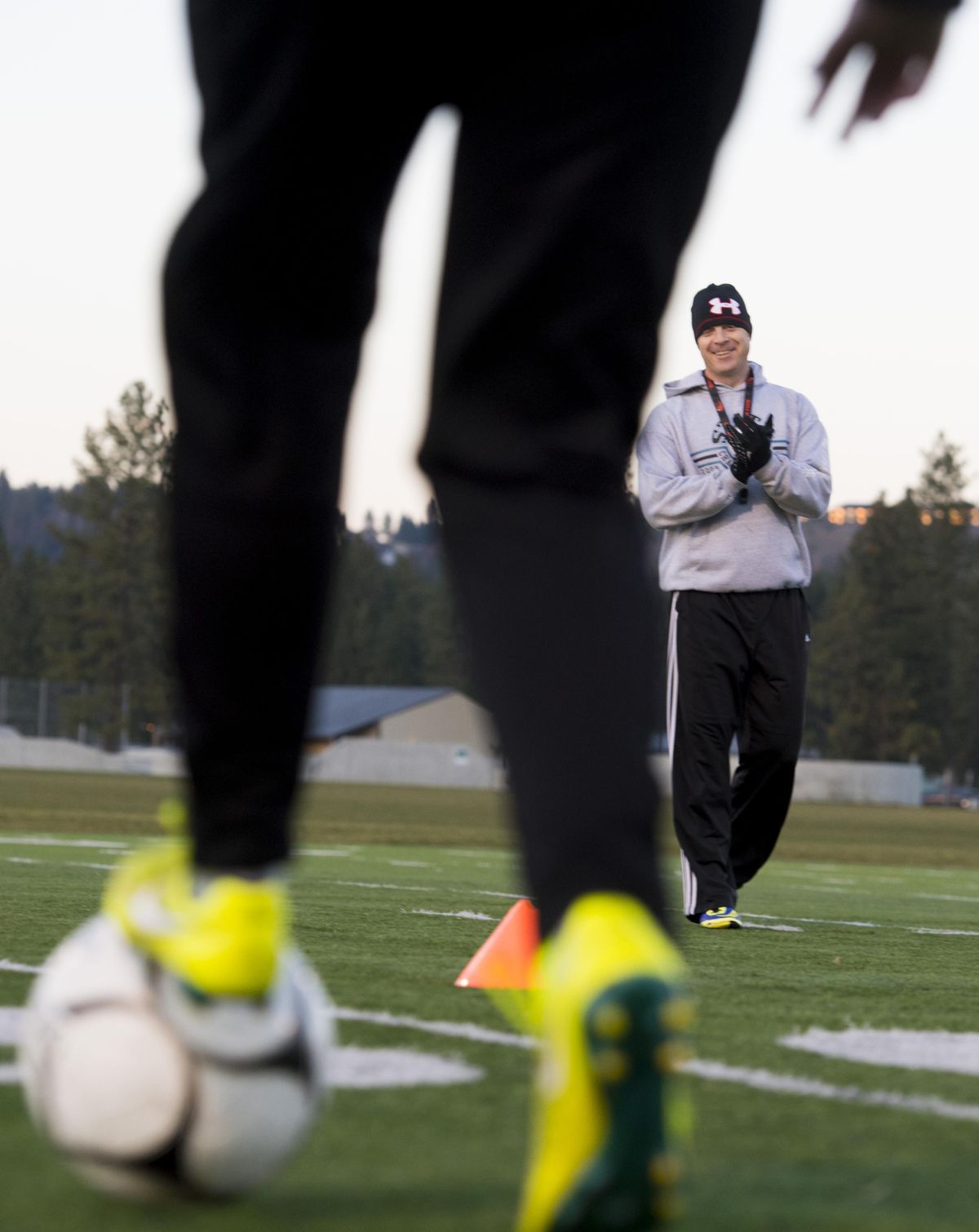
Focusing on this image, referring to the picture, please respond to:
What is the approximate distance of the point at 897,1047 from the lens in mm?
2715

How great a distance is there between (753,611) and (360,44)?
466 centimetres

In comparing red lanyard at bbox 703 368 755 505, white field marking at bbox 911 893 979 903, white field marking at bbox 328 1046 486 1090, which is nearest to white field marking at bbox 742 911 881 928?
red lanyard at bbox 703 368 755 505

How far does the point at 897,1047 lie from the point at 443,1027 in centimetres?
69

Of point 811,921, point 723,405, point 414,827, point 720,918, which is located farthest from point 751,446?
point 414,827

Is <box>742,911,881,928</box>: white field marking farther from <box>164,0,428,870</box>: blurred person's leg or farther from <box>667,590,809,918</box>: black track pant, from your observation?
<box>164,0,428,870</box>: blurred person's leg

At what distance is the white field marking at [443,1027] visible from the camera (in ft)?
8.43

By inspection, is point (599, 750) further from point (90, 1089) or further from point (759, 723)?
point (759, 723)

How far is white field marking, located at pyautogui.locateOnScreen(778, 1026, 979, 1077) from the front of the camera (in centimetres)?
254

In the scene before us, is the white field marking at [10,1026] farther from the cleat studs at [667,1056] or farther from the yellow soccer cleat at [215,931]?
the cleat studs at [667,1056]

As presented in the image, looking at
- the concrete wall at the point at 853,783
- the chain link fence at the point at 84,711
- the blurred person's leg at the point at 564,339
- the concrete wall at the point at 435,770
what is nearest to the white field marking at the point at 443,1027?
the blurred person's leg at the point at 564,339

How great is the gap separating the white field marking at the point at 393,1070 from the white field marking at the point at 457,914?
2.96m

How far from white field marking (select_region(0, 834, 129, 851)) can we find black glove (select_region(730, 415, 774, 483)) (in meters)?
5.12

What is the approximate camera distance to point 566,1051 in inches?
53.3

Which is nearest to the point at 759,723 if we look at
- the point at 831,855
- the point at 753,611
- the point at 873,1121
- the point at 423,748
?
the point at 753,611
